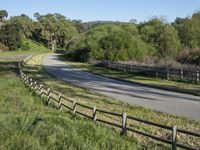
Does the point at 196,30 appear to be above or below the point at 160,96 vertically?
above

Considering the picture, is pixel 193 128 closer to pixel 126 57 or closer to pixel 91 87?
pixel 91 87

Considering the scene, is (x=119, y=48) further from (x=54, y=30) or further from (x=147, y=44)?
(x=54, y=30)

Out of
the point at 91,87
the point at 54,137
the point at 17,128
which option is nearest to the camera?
the point at 54,137

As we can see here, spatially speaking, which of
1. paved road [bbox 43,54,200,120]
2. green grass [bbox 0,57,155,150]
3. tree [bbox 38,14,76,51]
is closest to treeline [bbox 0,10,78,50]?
tree [bbox 38,14,76,51]

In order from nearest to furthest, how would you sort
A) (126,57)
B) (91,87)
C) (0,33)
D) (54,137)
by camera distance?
(54,137), (91,87), (126,57), (0,33)

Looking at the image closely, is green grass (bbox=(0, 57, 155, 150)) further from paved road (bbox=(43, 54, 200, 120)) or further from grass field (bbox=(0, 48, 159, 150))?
paved road (bbox=(43, 54, 200, 120))

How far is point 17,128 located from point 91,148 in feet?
10.3

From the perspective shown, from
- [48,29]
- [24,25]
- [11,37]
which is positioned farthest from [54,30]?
[11,37]

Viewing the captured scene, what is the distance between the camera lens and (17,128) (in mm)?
13672

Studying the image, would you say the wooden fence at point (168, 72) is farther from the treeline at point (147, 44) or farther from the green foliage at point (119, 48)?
the green foliage at point (119, 48)

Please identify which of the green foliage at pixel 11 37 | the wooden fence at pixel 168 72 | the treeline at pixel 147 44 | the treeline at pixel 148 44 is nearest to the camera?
the wooden fence at pixel 168 72

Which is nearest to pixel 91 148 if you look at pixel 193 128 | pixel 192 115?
pixel 193 128

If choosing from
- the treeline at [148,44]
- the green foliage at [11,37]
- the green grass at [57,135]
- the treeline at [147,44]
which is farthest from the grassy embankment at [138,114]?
the green foliage at [11,37]

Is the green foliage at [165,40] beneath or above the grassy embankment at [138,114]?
above
